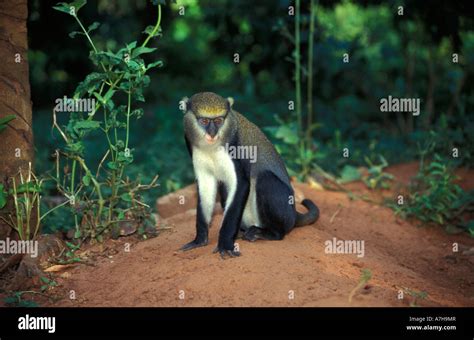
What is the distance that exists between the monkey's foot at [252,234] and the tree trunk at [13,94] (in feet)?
8.03

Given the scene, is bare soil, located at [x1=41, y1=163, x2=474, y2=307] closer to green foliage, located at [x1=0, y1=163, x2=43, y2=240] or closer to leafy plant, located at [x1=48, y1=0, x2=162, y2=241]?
leafy plant, located at [x1=48, y1=0, x2=162, y2=241]

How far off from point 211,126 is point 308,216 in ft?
6.30

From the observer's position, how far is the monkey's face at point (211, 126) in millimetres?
6754

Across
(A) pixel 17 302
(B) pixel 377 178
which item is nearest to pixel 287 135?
(B) pixel 377 178

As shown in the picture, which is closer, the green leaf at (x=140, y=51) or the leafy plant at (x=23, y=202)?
the green leaf at (x=140, y=51)

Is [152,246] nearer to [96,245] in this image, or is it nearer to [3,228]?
[96,245]

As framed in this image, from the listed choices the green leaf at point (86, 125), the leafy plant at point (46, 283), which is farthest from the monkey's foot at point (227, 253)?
the green leaf at point (86, 125)

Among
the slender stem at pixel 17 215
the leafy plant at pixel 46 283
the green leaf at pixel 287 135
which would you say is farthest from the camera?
the green leaf at pixel 287 135

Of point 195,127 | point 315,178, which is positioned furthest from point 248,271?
point 315,178

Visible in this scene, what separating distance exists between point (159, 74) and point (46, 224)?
950 centimetres

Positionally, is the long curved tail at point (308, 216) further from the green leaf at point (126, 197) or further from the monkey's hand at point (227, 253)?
the green leaf at point (126, 197)

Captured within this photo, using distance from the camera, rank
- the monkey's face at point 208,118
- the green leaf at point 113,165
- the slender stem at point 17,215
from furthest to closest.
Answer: the green leaf at point 113,165
the slender stem at point 17,215
the monkey's face at point 208,118

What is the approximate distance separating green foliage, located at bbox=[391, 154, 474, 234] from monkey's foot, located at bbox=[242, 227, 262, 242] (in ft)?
8.60

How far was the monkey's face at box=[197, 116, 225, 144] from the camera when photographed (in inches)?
266
